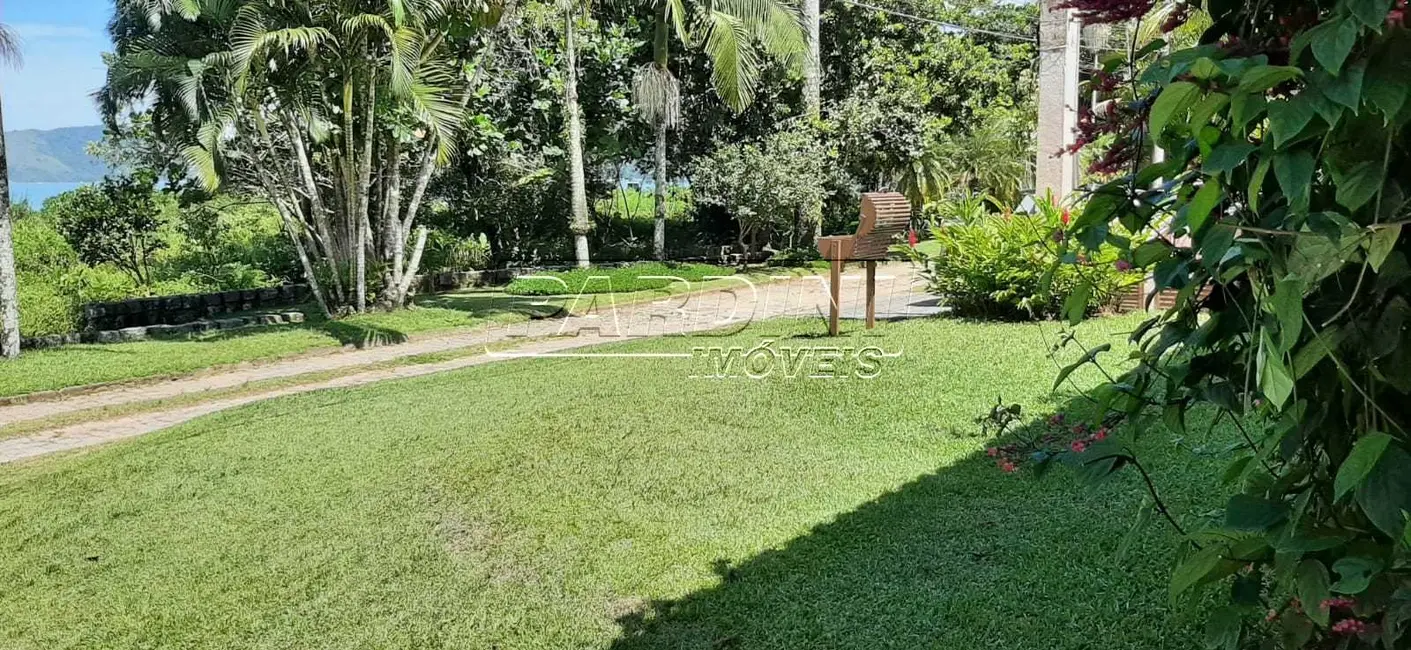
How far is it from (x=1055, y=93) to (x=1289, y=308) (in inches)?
378

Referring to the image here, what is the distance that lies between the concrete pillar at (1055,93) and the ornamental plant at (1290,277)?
8.44 meters

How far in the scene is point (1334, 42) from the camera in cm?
90

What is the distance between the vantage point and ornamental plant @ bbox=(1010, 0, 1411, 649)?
3.14 feet

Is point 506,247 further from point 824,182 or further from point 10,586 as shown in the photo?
point 10,586

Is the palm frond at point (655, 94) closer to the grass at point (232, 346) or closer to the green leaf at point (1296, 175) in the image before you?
the grass at point (232, 346)

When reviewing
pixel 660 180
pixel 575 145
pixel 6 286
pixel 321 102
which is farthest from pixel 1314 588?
pixel 660 180

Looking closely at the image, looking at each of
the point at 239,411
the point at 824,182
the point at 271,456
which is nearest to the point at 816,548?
the point at 271,456

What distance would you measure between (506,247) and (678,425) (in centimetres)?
1514

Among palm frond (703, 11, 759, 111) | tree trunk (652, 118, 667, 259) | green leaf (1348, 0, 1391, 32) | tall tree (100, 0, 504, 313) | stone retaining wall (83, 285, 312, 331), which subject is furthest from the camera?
tree trunk (652, 118, 667, 259)

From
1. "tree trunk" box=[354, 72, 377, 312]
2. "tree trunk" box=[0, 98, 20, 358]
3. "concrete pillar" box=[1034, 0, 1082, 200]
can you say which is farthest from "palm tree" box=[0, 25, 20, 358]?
"concrete pillar" box=[1034, 0, 1082, 200]

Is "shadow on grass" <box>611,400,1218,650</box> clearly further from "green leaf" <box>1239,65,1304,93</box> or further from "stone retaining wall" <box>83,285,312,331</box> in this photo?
"stone retaining wall" <box>83,285,312,331</box>

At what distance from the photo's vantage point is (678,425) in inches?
232

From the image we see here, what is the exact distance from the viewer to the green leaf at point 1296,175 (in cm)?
96

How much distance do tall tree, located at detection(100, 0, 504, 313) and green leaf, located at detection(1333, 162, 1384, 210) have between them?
424 inches
